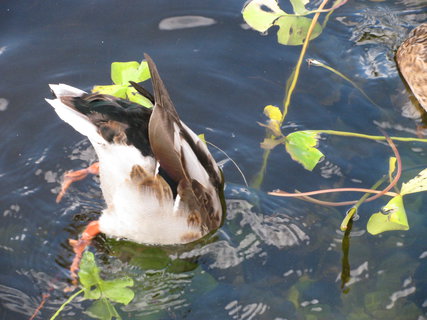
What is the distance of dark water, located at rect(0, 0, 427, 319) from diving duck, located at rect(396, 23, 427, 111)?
Result: 98 millimetres

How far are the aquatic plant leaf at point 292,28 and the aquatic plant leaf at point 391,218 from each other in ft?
4.31

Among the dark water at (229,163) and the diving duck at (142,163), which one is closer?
the diving duck at (142,163)

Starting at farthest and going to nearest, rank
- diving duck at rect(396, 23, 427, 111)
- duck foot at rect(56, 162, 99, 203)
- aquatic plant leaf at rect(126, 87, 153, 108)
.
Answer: diving duck at rect(396, 23, 427, 111)
duck foot at rect(56, 162, 99, 203)
aquatic plant leaf at rect(126, 87, 153, 108)

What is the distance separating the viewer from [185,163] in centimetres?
351

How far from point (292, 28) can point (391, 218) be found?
158cm

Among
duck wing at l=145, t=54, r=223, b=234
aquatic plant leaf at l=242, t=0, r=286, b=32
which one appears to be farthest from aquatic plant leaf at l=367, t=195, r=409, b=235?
aquatic plant leaf at l=242, t=0, r=286, b=32

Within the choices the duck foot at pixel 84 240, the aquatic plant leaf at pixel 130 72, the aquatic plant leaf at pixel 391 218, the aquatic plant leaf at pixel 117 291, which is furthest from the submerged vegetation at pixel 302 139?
the aquatic plant leaf at pixel 117 291

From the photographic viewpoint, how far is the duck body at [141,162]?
3445mm

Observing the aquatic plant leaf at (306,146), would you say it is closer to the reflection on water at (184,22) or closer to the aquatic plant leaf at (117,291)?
the aquatic plant leaf at (117,291)

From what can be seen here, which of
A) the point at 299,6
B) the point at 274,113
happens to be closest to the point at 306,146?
the point at 274,113

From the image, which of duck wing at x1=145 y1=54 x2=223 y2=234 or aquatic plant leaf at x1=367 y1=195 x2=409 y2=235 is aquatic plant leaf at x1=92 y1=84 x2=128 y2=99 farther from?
aquatic plant leaf at x1=367 y1=195 x2=409 y2=235

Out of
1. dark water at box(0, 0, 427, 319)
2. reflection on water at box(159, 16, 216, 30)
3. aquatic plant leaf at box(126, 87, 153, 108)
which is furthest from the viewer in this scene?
reflection on water at box(159, 16, 216, 30)

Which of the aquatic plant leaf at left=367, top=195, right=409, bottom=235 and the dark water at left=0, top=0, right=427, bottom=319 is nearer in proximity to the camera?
the aquatic plant leaf at left=367, top=195, right=409, bottom=235

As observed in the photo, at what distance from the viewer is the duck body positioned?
345 centimetres
